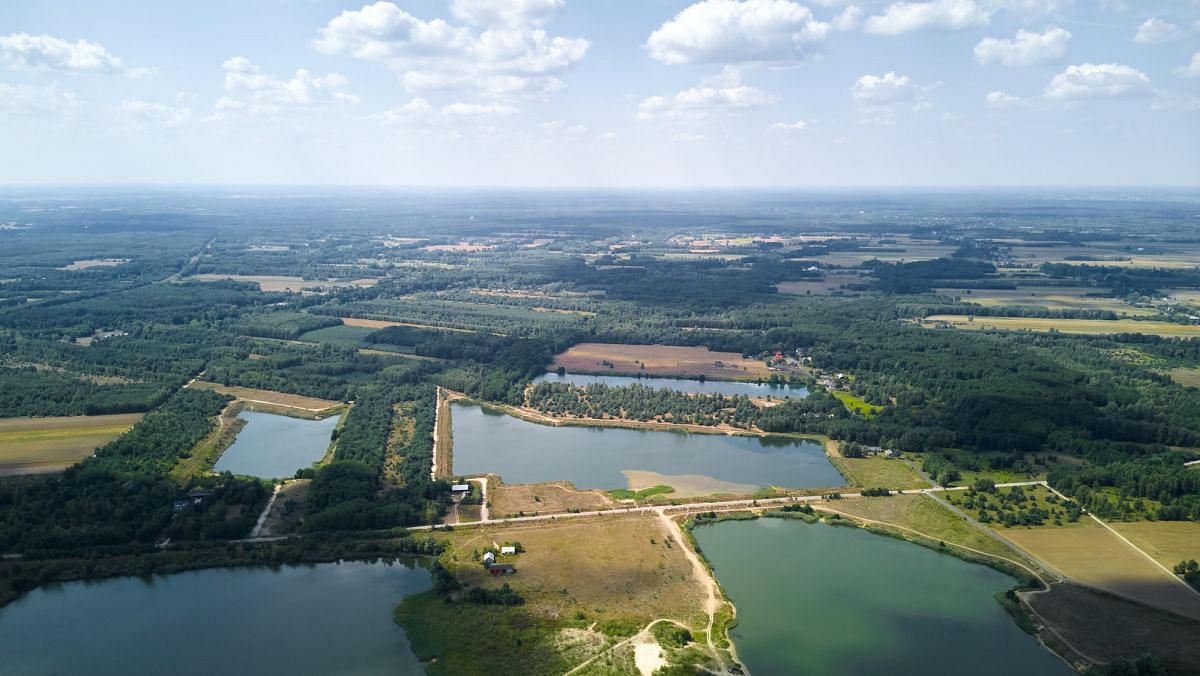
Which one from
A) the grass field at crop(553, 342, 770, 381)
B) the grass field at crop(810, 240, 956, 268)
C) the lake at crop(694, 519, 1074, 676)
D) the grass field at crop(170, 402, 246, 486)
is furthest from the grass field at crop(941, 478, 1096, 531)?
the grass field at crop(810, 240, 956, 268)

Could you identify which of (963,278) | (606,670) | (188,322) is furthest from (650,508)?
(963,278)

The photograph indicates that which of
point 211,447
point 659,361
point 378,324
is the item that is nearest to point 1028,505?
point 659,361

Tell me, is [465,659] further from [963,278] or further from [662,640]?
[963,278]

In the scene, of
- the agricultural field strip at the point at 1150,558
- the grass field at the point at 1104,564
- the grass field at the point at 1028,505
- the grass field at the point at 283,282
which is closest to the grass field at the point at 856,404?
the grass field at the point at 1028,505

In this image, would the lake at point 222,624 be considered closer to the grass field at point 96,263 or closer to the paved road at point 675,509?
the paved road at point 675,509

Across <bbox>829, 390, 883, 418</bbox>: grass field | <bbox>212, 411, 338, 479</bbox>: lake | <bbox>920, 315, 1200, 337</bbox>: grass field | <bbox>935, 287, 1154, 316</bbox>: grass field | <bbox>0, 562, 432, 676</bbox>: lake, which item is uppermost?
<bbox>935, 287, 1154, 316</bbox>: grass field

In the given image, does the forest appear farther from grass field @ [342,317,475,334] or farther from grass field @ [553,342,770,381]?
grass field @ [553,342,770,381]

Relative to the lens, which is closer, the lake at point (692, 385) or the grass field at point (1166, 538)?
the grass field at point (1166, 538)
